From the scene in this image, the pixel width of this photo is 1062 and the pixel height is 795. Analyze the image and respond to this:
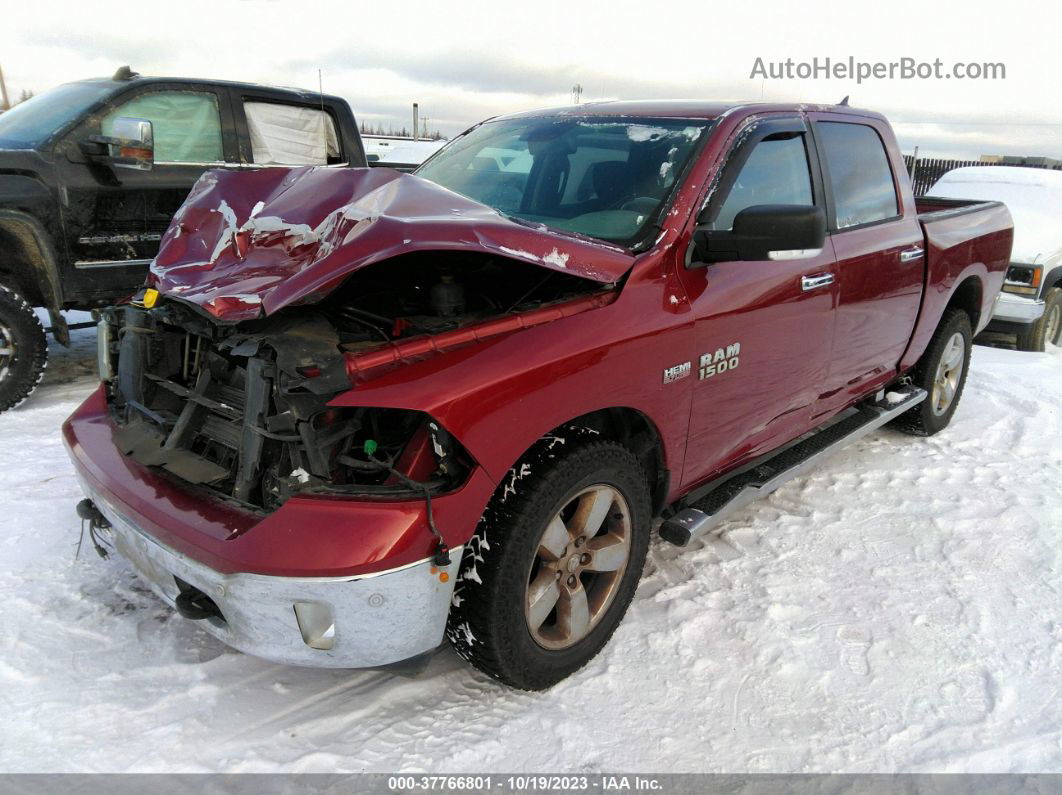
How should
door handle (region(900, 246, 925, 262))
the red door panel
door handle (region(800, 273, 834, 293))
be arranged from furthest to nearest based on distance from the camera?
door handle (region(900, 246, 925, 262)), door handle (region(800, 273, 834, 293)), the red door panel

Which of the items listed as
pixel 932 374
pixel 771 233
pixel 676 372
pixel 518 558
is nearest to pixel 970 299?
pixel 932 374

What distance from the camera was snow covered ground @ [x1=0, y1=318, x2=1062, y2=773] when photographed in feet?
7.25

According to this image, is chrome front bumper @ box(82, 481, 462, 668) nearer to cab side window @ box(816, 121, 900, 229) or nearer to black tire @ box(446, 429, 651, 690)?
black tire @ box(446, 429, 651, 690)

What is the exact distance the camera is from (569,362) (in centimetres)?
225

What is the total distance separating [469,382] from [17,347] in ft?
12.7

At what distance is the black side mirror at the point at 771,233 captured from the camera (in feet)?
8.15

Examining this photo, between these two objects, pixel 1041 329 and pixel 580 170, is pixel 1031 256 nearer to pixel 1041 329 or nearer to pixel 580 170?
pixel 1041 329

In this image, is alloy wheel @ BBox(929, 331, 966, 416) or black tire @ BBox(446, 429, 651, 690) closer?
black tire @ BBox(446, 429, 651, 690)

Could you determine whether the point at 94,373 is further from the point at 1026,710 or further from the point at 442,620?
the point at 1026,710

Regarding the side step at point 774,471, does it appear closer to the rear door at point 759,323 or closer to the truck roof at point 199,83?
the rear door at point 759,323

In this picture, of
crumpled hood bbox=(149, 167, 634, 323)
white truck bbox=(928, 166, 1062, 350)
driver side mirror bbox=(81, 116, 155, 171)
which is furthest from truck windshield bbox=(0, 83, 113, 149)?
white truck bbox=(928, 166, 1062, 350)

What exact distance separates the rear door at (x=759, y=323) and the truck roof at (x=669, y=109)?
109 mm

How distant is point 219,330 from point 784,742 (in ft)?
7.10

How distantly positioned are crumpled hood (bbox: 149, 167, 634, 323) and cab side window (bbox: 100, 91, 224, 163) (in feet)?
10.1
